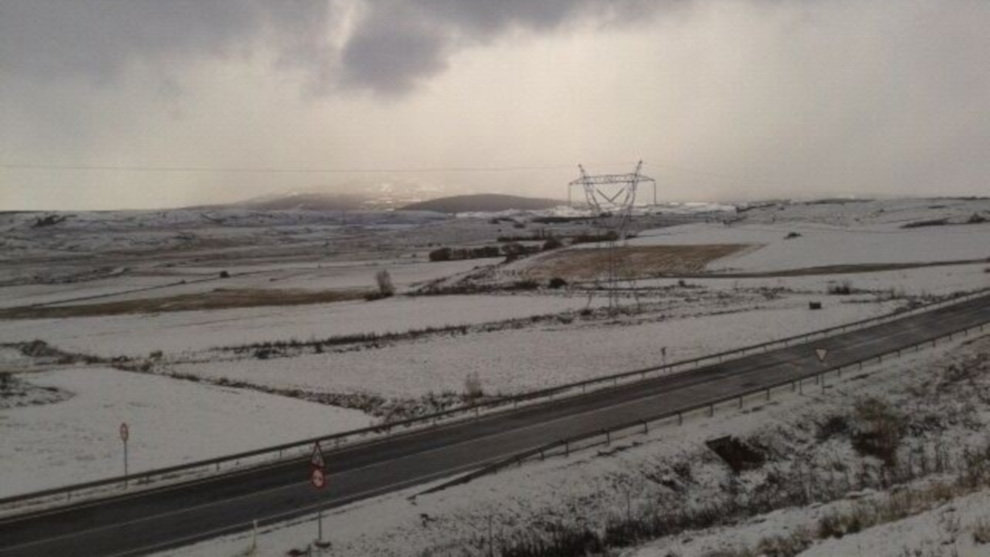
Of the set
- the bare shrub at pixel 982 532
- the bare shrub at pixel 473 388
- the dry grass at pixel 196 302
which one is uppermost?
the bare shrub at pixel 982 532

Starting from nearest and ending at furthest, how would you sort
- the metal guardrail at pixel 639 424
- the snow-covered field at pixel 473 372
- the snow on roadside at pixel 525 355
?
the snow-covered field at pixel 473 372, the metal guardrail at pixel 639 424, the snow on roadside at pixel 525 355

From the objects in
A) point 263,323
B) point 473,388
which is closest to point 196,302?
point 263,323

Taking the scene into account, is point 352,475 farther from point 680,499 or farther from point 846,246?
point 846,246

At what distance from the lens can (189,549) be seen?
1906cm

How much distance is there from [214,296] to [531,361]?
61.3 metres

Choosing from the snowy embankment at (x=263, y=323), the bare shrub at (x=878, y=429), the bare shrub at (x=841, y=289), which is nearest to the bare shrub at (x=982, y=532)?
the bare shrub at (x=878, y=429)

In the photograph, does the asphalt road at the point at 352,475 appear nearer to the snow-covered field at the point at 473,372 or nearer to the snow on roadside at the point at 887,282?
the snow-covered field at the point at 473,372

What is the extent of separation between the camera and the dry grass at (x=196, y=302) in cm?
8350

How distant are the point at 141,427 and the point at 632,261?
8650 cm

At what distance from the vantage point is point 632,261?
110812 mm

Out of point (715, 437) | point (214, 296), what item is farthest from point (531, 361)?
point (214, 296)

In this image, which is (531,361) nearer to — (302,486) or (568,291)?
(302,486)

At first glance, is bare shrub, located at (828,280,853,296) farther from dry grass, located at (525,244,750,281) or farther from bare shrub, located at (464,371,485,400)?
bare shrub, located at (464,371,485,400)

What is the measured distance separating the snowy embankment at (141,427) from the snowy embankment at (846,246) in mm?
72723
